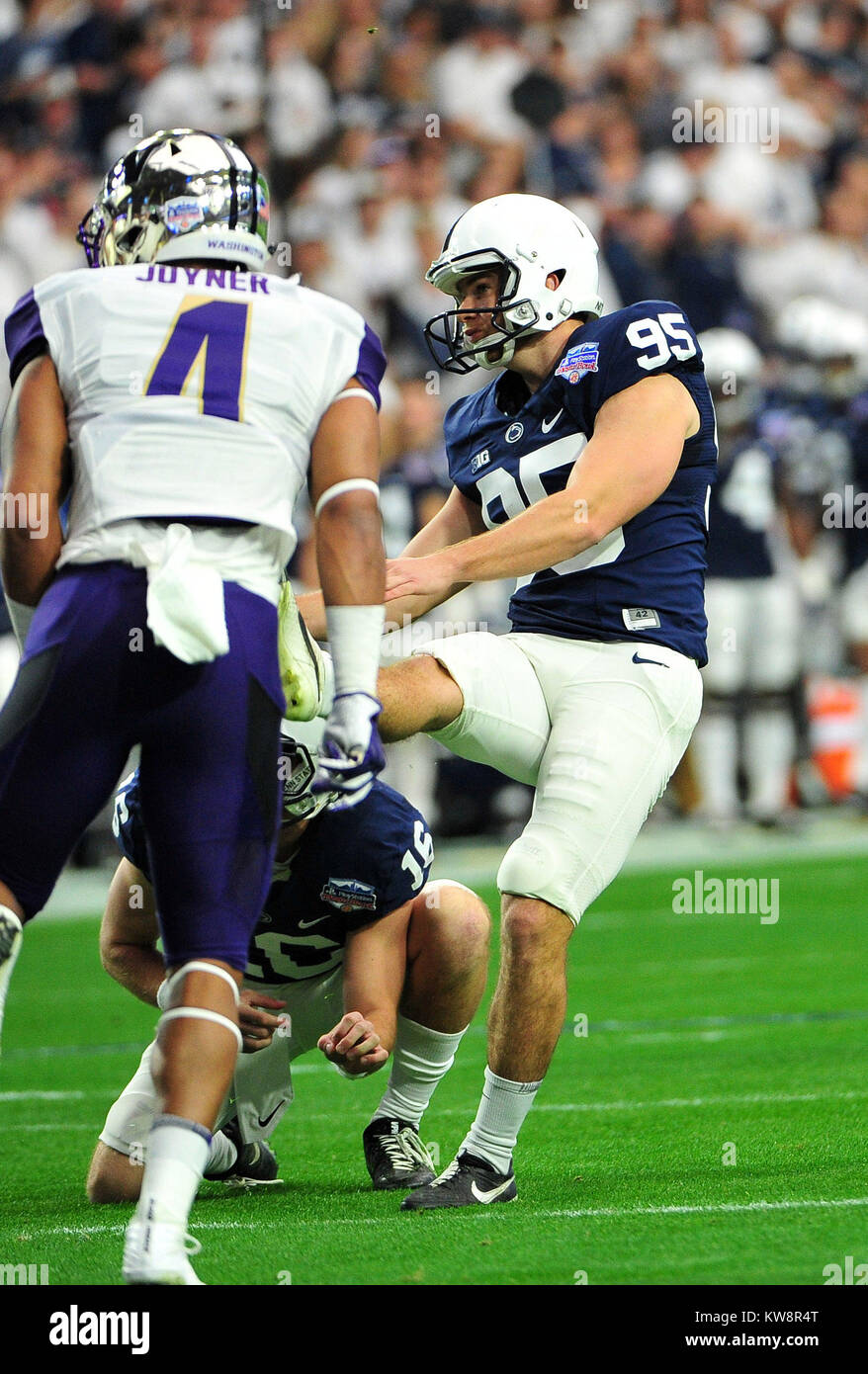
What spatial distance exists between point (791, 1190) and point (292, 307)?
1801mm

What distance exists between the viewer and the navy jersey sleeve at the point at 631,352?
3799mm

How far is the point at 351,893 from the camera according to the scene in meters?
3.88

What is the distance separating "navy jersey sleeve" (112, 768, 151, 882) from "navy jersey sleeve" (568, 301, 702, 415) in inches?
46.9

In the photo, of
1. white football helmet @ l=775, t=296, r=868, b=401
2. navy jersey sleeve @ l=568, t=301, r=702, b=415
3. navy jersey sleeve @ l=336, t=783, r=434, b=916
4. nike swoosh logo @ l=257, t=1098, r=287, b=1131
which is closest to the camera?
navy jersey sleeve @ l=568, t=301, r=702, b=415

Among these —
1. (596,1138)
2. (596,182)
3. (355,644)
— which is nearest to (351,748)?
(355,644)

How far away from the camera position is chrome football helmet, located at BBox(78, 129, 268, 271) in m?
2.90

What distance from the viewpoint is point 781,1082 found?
4.86 m

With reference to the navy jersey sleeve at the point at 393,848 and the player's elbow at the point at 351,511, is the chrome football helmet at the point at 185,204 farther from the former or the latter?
the navy jersey sleeve at the point at 393,848

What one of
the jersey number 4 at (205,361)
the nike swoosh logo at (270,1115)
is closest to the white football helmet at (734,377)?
the nike swoosh logo at (270,1115)

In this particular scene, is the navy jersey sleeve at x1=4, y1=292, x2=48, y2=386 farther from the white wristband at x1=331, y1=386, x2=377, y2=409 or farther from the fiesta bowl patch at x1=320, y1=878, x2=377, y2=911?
the fiesta bowl patch at x1=320, y1=878, x2=377, y2=911

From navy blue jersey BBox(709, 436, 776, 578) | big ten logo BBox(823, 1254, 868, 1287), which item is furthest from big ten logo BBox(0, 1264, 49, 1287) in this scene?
navy blue jersey BBox(709, 436, 776, 578)

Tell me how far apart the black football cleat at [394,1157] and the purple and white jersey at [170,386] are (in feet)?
5.16
